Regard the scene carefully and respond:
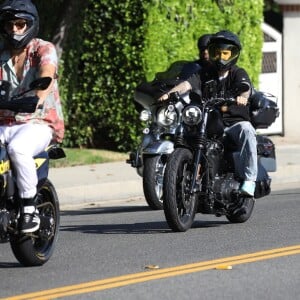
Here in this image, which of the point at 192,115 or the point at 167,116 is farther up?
the point at 192,115

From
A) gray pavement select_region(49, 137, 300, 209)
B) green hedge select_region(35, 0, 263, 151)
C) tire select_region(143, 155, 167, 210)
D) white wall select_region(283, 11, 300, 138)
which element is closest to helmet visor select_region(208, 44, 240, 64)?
tire select_region(143, 155, 167, 210)

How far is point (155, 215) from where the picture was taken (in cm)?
1253

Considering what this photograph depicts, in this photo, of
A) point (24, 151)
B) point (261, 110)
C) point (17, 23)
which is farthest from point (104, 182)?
point (24, 151)

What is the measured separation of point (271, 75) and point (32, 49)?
542 inches

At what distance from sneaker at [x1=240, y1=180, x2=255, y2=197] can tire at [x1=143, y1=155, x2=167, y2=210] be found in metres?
1.48

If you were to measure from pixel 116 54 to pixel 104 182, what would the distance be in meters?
3.83

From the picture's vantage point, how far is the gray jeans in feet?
36.2

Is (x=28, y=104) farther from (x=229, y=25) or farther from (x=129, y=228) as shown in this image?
(x=229, y=25)

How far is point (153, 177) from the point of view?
12484mm

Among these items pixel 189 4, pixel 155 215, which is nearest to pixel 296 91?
pixel 189 4

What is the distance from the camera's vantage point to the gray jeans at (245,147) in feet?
36.2

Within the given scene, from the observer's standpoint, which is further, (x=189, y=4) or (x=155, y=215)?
(x=189, y=4)

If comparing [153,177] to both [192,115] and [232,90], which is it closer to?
[232,90]

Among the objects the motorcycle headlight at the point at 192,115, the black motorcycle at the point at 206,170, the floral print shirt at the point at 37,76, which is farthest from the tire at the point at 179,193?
the floral print shirt at the point at 37,76
